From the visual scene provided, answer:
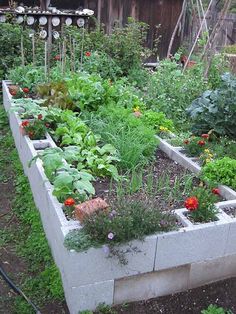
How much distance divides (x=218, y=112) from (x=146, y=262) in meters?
2.34

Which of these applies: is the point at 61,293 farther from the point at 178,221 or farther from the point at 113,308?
the point at 178,221

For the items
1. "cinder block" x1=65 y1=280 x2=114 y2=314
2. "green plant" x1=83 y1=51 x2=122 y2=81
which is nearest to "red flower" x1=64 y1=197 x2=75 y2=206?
"cinder block" x1=65 y1=280 x2=114 y2=314

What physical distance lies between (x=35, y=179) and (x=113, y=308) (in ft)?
4.92

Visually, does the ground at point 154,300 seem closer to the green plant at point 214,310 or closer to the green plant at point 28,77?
the green plant at point 214,310

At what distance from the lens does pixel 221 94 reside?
460 centimetres

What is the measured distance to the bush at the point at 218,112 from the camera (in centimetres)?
452

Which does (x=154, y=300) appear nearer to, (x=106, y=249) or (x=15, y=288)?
(x=106, y=249)

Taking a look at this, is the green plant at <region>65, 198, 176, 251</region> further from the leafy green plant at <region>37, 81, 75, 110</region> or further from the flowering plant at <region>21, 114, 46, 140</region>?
the leafy green plant at <region>37, 81, 75, 110</region>

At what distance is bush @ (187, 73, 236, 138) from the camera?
4.52m

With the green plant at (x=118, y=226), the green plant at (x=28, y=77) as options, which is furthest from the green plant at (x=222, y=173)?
the green plant at (x=28, y=77)

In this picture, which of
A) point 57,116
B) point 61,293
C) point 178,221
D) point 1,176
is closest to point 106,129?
point 57,116

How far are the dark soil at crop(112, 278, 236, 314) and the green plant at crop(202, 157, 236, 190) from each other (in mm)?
909

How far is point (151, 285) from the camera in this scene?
9.64 ft

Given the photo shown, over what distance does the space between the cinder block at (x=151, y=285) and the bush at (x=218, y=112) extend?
2.05m
